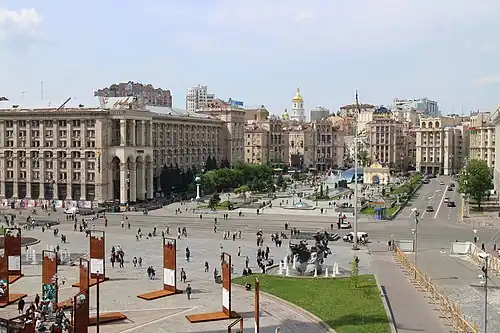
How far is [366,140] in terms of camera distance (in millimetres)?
193125

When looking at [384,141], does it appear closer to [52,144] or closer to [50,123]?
[52,144]

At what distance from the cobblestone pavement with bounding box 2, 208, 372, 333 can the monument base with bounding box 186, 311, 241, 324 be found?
17.4 inches

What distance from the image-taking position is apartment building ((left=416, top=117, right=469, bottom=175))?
7141 inches

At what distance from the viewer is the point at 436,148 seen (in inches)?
7151

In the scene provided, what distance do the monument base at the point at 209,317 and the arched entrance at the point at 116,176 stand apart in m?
67.3

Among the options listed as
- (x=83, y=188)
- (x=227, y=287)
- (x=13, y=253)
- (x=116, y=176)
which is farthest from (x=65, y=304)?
(x=116, y=176)

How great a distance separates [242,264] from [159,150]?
67.4 metres

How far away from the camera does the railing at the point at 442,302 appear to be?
96.1 ft

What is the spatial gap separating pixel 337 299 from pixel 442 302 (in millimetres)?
5536

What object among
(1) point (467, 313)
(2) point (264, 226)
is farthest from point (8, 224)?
(1) point (467, 313)

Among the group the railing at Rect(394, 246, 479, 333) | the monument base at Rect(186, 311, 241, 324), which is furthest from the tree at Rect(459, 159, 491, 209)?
the monument base at Rect(186, 311, 241, 324)

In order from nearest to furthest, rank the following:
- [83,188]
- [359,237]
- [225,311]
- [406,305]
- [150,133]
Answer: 1. [225,311]
2. [406,305]
3. [359,237]
4. [83,188]
5. [150,133]

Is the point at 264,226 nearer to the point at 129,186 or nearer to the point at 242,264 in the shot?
the point at 242,264

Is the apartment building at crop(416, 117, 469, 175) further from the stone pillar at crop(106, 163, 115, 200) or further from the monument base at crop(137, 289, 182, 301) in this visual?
the monument base at crop(137, 289, 182, 301)
